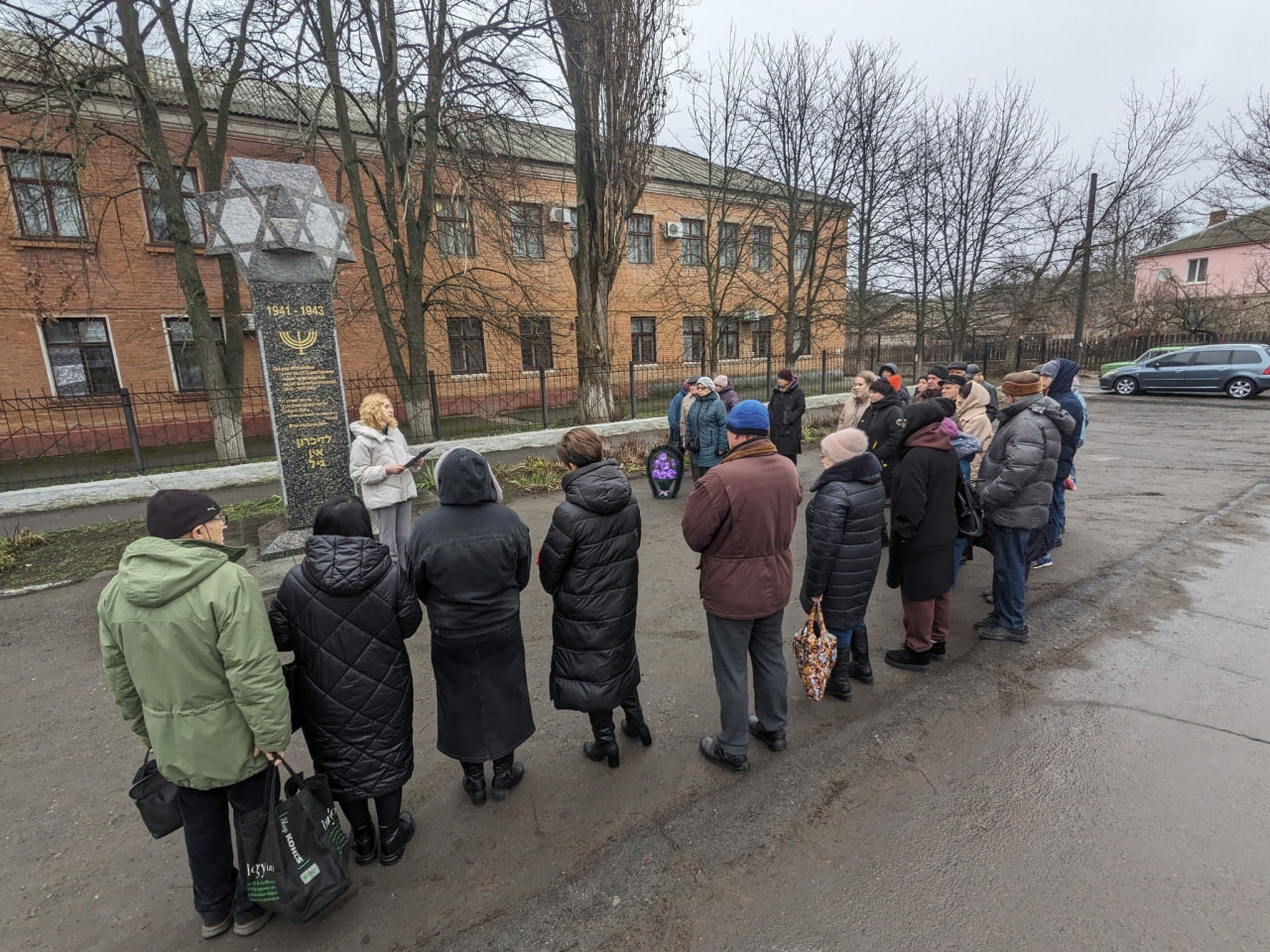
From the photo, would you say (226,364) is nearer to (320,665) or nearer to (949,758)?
(320,665)

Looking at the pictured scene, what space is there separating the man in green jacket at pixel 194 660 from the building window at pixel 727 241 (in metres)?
18.1

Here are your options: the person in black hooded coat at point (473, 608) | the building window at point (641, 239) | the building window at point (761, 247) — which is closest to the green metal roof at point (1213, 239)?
the building window at point (761, 247)

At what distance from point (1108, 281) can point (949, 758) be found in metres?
28.3

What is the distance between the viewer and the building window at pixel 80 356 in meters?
13.8

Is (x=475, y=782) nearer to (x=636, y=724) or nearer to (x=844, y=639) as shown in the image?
(x=636, y=724)

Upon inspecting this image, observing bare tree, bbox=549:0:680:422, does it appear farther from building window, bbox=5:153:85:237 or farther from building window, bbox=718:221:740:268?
building window, bbox=5:153:85:237

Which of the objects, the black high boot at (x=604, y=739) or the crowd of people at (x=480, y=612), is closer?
the crowd of people at (x=480, y=612)

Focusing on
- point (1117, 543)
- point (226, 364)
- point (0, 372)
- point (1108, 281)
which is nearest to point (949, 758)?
point (1117, 543)

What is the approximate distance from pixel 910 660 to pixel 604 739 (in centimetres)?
213

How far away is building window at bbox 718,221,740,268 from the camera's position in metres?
19.2

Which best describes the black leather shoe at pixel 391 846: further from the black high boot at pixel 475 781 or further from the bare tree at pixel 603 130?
the bare tree at pixel 603 130

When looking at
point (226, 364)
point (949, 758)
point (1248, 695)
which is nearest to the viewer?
point (949, 758)

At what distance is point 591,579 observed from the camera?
2.73 metres

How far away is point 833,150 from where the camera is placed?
18.6 m
